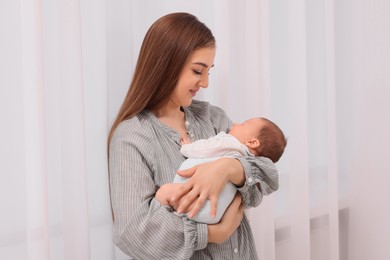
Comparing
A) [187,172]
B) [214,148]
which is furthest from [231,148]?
[187,172]

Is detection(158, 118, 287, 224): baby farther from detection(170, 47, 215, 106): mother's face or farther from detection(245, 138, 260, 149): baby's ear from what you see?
detection(170, 47, 215, 106): mother's face

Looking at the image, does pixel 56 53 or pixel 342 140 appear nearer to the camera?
pixel 56 53

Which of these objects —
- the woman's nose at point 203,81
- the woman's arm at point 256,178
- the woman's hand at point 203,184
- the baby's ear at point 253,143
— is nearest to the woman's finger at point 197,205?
the woman's hand at point 203,184

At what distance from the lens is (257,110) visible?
198 cm

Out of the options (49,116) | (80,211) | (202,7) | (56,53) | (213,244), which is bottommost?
(213,244)

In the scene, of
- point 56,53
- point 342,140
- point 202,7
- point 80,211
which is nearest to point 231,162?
point 80,211

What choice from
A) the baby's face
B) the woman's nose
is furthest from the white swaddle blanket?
the woman's nose

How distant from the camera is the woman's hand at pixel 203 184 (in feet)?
4.45

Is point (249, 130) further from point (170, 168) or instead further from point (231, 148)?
point (170, 168)

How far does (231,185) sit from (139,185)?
0.82 feet

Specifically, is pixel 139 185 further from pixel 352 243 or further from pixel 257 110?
pixel 352 243

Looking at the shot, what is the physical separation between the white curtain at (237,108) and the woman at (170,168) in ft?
0.38

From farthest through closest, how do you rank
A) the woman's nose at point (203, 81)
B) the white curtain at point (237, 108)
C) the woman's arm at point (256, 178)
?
the woman's nose at point (203, 81) → the woman's arm at point (256, 178) → the white curtain at point (237, 108)

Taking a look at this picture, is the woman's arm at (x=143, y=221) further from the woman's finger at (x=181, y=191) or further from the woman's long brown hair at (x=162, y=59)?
the woman's long brown hair at (x=162, y=59)
